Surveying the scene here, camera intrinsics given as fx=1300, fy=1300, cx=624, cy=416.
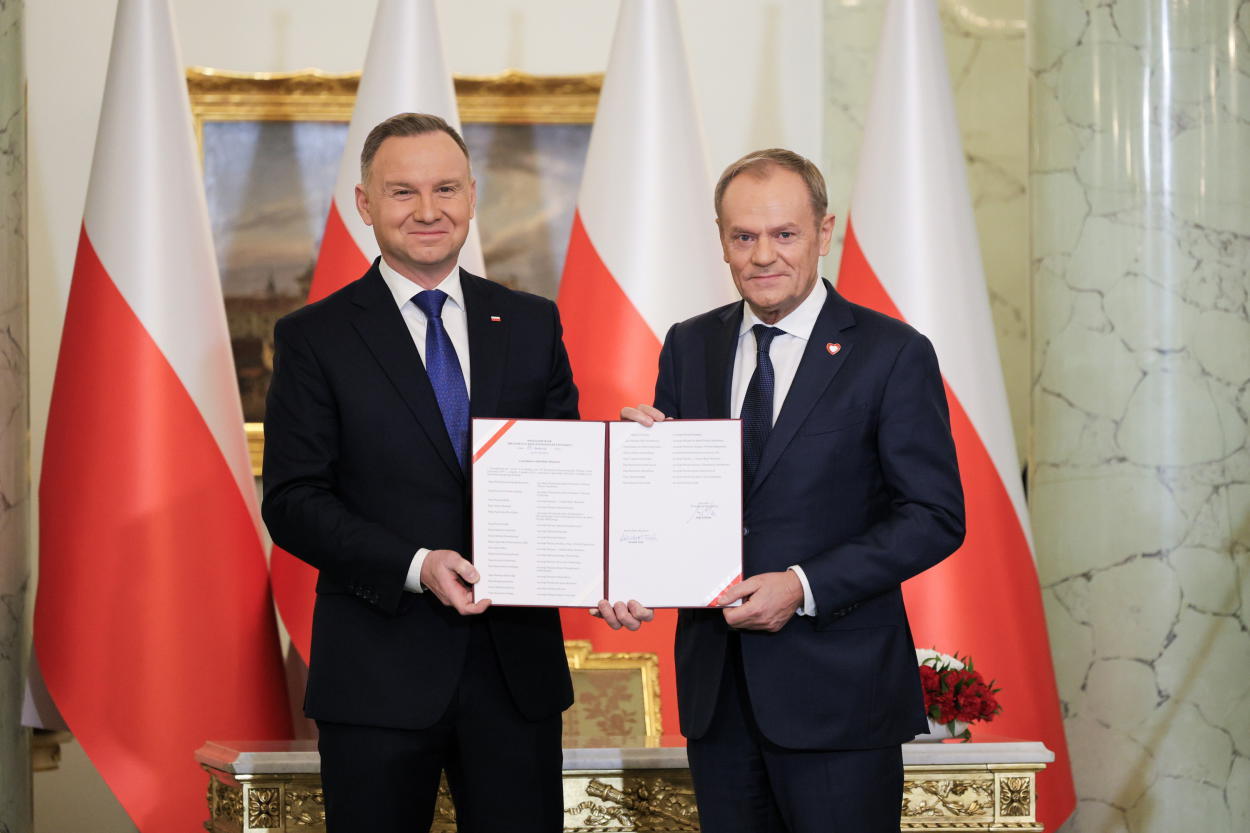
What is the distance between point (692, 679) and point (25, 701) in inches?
94.6

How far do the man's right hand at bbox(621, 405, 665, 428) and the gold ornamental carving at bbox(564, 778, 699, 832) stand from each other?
45.4 inches

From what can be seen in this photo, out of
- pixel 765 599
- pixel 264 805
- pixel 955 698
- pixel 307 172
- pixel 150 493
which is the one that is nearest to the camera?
pixel 765 599

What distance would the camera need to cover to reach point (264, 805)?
9.86 feet

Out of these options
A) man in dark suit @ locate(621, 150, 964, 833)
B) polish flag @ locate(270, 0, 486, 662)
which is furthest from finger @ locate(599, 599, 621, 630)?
polish flag @ locate(270, 0, 486, 662)

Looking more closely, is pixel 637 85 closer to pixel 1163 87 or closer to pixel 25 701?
pixel 1163 87

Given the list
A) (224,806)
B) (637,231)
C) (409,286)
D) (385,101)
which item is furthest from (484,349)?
(385,101)

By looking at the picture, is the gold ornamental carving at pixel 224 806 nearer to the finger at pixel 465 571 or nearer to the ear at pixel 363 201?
the finger at pixel 465 571

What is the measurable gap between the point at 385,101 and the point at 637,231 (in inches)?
34.6

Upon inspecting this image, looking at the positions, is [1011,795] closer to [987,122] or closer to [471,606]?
[471,606]

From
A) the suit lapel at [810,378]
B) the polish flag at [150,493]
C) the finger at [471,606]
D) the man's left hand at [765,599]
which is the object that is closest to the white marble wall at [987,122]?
the polish flag at [150,493]

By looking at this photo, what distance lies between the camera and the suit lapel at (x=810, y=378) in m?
2.20

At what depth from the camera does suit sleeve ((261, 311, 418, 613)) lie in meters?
2.16

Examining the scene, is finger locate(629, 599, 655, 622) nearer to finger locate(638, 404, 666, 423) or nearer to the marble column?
finger locate(638, 404, 666, 423)

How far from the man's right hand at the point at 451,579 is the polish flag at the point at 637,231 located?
1829 millimetres
